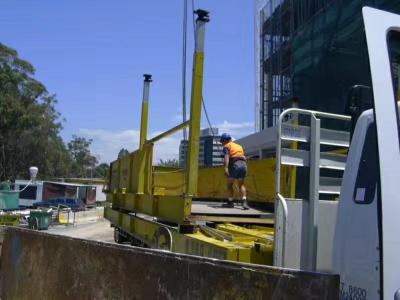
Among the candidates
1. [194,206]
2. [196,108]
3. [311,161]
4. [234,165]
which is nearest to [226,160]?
[234,165]

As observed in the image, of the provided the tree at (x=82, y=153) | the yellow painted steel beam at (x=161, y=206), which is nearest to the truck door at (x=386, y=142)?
the yellow painted steel beam at (x=161, y=206)

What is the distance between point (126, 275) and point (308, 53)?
22.3m

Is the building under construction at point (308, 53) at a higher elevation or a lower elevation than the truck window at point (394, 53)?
higher

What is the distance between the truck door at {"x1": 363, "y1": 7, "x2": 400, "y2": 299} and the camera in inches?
97.5

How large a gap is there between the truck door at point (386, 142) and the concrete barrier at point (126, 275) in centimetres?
29

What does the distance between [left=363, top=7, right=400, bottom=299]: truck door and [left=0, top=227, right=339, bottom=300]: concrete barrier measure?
11.3 inches

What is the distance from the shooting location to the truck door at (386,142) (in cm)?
248

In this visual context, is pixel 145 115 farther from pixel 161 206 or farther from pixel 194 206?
pixel 161 206

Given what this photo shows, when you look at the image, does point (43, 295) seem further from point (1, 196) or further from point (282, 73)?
point (1, 196)

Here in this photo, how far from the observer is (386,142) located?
2.56m

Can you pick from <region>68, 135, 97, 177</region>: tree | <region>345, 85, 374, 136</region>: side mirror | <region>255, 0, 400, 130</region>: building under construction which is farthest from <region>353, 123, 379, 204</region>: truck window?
<region>68, 135, 97, 177</region>: tree

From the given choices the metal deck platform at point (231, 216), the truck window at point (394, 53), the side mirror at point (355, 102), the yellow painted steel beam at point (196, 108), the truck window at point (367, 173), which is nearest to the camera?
the truck window at point (394, 53)

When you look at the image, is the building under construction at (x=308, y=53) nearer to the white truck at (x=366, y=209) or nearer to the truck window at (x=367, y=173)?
the white truck at (x=366, y=209)

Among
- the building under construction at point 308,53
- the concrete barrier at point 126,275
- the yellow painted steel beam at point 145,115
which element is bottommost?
the concrete barrier at point 126,275
